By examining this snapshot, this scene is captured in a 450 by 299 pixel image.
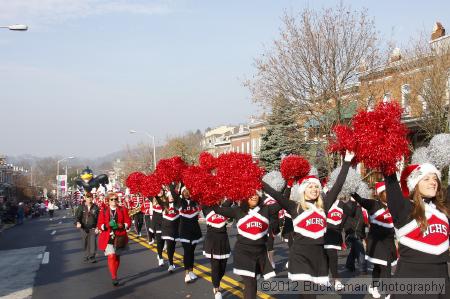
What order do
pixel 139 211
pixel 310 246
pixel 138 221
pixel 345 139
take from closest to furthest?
pixel 345 139, pixel 310 246, pixel 139 211, pixel 138 221

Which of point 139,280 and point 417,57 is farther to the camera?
point 417,57

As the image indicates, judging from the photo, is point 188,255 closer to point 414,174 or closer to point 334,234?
point 334,234

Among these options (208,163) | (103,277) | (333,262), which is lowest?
(103,277)

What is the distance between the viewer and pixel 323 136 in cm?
2505

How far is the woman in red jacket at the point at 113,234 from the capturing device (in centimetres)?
1038

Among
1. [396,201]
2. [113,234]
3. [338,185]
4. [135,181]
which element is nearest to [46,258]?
[135,181]

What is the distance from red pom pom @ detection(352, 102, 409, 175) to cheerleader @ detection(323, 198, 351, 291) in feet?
15.9

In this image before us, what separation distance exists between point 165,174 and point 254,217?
354 centimetres

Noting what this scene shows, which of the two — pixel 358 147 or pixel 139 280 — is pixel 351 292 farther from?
pixel 358 147

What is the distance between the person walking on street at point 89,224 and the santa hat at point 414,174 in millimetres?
10849

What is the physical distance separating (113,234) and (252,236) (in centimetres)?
420

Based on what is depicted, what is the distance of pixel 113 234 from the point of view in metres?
10.4

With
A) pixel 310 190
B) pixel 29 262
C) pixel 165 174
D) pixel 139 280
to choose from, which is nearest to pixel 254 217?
pixel 310 190

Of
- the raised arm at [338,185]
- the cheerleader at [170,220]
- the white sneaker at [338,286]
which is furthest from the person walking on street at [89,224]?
the raised arm at [338,185]
